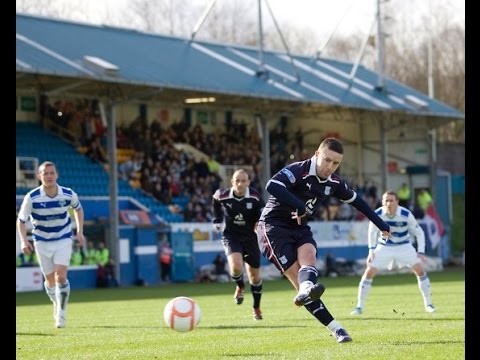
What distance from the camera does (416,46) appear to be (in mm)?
72375

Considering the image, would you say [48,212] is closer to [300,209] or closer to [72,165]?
[300,209]

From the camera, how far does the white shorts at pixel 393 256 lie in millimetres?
18788

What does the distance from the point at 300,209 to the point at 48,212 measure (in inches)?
213

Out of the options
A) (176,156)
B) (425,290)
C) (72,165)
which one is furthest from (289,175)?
(176,156)

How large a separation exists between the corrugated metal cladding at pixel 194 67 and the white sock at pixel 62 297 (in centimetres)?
1559

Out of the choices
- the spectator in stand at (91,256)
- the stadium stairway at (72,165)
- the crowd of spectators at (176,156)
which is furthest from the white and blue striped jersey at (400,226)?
the crowd of spectators at (176,156)

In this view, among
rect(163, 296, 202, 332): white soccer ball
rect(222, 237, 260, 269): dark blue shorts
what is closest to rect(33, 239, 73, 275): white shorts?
rect(222, 237, 260, 269): dark blue shorts

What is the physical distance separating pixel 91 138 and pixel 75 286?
26.1ft

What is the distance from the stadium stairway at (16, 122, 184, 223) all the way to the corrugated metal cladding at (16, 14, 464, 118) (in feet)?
12.0

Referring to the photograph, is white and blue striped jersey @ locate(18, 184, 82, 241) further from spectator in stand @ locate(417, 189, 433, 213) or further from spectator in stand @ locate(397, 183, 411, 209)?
spectator in stand @ locate(417, 189, 433, 213)

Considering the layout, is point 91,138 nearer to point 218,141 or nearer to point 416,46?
point 218,141

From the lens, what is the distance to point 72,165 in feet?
121

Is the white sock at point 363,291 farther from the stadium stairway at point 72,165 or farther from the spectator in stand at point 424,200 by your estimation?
the spectator in stand at point 424,200

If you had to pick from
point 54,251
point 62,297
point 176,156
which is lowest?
point 62,297
